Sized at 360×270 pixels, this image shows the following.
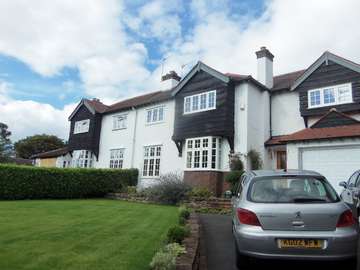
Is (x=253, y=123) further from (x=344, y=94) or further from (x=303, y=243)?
(x=303, y=243)

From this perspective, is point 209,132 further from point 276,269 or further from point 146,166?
point 276,269

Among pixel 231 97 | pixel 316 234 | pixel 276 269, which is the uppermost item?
pixel 231 97

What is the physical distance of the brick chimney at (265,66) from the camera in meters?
20.0

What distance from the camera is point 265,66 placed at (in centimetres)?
2006

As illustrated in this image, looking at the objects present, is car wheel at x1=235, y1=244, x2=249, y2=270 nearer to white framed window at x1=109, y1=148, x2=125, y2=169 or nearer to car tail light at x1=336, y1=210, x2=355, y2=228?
car tail light at x1=336, y1=210, x2=355, y2=228

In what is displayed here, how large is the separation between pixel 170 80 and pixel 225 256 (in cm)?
2071

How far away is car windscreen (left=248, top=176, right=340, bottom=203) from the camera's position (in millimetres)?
5230

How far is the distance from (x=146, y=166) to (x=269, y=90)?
1007cm

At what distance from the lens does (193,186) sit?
722 inches

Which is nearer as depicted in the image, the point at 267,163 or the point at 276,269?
the point at 276,269

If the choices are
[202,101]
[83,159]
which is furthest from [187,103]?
[83,159]

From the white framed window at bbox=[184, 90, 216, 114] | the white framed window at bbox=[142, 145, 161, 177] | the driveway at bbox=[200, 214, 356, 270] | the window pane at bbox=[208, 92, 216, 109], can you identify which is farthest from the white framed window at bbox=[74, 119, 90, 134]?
the driveway at bbox=[200, 214, 356, 270]

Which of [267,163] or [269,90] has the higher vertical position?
[269,90]

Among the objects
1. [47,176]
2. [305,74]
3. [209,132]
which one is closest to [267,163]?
[209,132]
